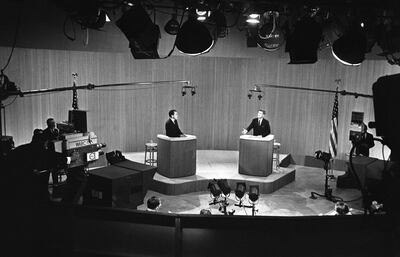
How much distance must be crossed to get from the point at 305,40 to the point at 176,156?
4395 mm

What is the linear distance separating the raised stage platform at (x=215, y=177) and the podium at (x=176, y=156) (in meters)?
0.14

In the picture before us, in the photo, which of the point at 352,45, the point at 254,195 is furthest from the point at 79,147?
the point at 352,45

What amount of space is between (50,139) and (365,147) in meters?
6.10

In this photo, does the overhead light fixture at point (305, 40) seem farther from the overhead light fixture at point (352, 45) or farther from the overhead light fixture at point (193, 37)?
the overhead light fixture at point (193, 37)

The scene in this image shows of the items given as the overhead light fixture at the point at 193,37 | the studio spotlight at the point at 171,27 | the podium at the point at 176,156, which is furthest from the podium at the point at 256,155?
the overhead light fixture at the point at 193,37

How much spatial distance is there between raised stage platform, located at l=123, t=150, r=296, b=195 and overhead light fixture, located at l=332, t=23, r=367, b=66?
4.12 m

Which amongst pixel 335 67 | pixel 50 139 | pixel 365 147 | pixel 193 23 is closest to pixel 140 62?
pixel 50 139

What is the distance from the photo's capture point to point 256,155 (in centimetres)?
905

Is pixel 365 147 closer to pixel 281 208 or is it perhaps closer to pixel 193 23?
pixel 193 23

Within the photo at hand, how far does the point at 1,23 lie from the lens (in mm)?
5305

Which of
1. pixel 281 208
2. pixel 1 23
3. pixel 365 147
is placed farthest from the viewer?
pixel 281 208

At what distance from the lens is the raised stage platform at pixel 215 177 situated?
8.57 meters

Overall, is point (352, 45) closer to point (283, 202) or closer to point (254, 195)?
point (254, 195)

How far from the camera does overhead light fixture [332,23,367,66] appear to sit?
4996 mm
